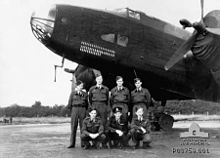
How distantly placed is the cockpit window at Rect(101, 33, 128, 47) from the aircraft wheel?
4.58 m

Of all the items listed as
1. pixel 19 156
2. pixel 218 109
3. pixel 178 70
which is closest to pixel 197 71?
pixel 178 70

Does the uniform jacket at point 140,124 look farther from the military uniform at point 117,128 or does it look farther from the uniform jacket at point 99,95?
the uniform jacket at point 99,95

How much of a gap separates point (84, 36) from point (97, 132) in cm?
398

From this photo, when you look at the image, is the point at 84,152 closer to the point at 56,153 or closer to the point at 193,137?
the point at 56,153

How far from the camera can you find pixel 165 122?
1571 cm

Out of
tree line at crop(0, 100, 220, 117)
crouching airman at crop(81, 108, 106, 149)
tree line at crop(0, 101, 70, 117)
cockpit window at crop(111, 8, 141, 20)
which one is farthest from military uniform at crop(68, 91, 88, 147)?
tree line at crop(0, 101, 70, 117)

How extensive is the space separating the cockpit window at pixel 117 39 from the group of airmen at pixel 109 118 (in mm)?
2503

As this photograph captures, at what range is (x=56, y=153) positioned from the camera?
8.59 meters

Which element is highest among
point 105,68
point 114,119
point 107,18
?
point 107,18

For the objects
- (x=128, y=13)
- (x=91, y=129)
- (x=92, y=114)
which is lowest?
(x=91, y=129)

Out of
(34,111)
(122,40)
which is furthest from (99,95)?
(34,111)

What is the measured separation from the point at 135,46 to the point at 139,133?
4473 mm

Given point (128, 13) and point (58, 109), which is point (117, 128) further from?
point (58, 109)

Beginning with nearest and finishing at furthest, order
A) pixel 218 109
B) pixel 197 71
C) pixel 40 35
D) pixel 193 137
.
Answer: pixel 193 137 → pixel 40 35 → pixel 197 71 → pixel 218 109
